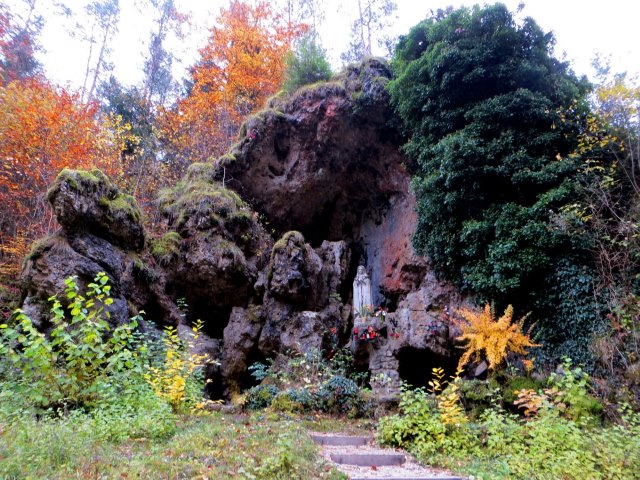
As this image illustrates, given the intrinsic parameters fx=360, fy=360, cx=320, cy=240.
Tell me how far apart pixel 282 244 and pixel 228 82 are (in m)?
11.0

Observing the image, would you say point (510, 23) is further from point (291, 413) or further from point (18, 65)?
point (18, 65)

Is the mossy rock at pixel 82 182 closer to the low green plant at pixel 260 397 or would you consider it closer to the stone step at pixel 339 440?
the low green plant at pixel 260 397

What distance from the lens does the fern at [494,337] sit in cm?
835

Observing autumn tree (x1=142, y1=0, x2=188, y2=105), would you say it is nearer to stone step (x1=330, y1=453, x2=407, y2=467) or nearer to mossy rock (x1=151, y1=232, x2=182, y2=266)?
mossy rock (x1=151, y1=232, x2=182, y2=266)

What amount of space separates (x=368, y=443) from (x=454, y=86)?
998 cm

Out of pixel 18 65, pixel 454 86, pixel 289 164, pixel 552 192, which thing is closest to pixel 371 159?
pixel 289 164

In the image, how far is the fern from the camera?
8.35 metres

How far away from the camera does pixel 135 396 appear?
532 centimetres

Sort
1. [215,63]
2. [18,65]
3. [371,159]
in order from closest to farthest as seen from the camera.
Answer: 1. [371,159]
2. [18,65]
3. [215,63]

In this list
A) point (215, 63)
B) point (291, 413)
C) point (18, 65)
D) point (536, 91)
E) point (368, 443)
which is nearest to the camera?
point (368, 443)

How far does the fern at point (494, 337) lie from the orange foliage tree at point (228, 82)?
1398cm

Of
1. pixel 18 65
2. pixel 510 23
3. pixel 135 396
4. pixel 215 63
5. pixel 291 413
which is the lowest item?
pixel 291 413

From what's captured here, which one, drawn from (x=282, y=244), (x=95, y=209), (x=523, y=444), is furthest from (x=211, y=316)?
(x=523, y=444)

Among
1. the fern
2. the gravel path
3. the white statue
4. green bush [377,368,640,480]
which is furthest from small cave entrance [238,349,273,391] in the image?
green bush [377,368,640,480]
